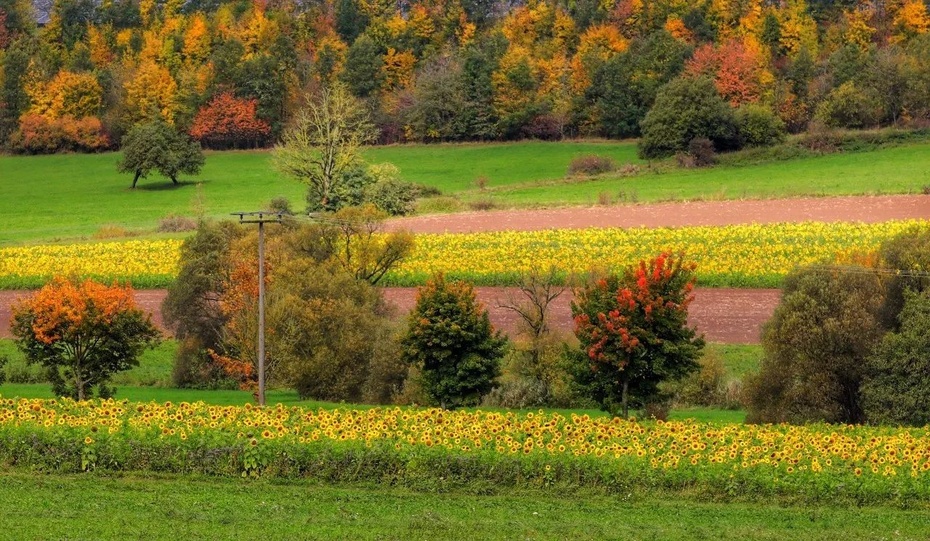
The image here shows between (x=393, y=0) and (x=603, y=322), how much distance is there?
11313cm

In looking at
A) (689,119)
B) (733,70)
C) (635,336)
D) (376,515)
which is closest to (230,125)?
(733,70)

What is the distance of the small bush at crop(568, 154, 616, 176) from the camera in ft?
340

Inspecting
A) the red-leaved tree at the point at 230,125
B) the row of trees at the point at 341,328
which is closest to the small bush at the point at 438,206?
the row of trees at the point at 341,328

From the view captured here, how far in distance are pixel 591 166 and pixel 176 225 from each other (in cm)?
3111

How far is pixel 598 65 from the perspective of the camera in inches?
4943

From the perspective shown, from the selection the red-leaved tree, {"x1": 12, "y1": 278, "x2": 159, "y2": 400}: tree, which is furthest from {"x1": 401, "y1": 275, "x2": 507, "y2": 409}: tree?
the red-leaved tree

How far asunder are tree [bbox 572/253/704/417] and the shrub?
214 feet

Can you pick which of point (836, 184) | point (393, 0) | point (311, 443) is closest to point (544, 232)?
point (836, 184)

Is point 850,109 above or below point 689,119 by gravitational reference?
above

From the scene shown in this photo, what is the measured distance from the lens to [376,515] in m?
28.0

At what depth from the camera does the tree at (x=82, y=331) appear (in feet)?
149

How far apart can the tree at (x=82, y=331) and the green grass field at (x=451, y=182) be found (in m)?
37.6

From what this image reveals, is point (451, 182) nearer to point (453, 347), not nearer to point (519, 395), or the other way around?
point (519, 395)

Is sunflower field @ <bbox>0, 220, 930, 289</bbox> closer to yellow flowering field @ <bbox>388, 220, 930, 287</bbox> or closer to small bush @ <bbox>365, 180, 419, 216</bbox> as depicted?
yellow flowering field @ <bbox>388, 220, 930, 287</bbox>
